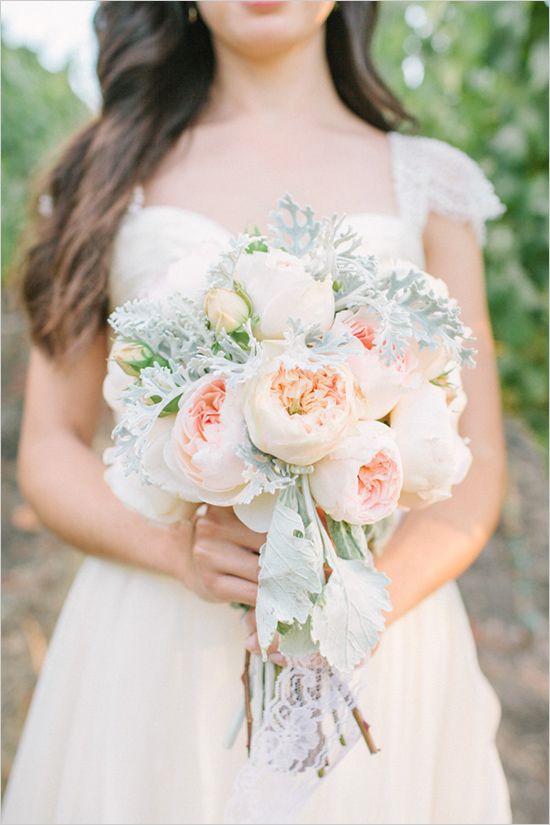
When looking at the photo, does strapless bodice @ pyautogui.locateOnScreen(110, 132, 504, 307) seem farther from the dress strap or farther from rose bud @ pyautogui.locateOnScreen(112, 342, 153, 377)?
rose bud @ pyautogui.locateOnScreen(112, 342, 153, 377)

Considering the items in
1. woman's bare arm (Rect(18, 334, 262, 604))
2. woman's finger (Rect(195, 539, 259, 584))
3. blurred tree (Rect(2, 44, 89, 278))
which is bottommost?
blurred tree (Rect(2, 44, 89, 278))

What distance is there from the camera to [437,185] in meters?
1.60

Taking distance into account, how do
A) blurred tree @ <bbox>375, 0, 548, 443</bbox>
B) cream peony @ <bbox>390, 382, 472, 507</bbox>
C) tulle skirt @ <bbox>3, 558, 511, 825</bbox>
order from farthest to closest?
blurred tree @ <bbox>375, 0, 548, 443</bbox>, tulle skirt @ <bbox>3, 558, 511, 825</bbox>, cream peony @ <bbox>390, 382, 472, 507</bbox>

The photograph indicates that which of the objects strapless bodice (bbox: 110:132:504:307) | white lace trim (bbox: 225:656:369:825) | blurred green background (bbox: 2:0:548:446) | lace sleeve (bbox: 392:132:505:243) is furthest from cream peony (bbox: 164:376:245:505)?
blurred green background (bbox: 2:0:548:446)

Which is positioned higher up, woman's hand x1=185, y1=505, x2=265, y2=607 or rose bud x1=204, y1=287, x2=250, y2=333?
rose bud x1=204, y1=287, x2=250, y2=333

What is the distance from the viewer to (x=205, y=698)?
131 centimetres

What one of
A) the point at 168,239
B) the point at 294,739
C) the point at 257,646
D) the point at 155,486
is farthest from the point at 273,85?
the point at 294,739

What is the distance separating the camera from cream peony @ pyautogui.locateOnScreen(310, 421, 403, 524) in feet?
3.01

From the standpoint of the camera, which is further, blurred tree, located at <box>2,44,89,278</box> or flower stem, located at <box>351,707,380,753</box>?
blurred tree, located at <box>2,44,89,278</box>

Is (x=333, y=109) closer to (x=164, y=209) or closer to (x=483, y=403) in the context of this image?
(x=164, y=209)

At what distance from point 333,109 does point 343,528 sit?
1.03 metres

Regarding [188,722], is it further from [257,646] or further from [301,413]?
[301,413]

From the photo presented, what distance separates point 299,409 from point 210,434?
10cm

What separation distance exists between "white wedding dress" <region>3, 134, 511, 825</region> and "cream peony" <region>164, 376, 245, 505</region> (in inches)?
16.2
